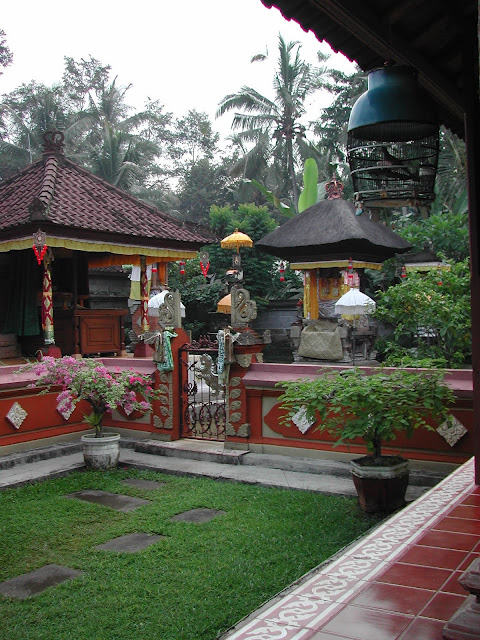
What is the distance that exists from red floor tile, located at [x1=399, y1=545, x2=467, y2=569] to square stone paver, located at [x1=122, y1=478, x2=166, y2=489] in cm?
393

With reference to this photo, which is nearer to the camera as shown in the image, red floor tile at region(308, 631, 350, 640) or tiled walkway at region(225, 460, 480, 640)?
red floor tile at region(308, 631, 350, 640)

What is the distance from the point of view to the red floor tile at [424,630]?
2607 millimetres

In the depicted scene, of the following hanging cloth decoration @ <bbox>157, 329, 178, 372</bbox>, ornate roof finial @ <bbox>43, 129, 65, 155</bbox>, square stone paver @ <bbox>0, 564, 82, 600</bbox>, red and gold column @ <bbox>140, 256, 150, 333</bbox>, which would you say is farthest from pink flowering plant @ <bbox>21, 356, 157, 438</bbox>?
ornate roof finial @ <bbox>43, 129, 65, 155</bbox>

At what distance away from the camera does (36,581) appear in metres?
4.59

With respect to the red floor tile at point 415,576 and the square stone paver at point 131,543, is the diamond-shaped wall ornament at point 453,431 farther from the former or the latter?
the red floor tile at point 415,576

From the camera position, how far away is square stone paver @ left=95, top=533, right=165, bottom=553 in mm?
5180

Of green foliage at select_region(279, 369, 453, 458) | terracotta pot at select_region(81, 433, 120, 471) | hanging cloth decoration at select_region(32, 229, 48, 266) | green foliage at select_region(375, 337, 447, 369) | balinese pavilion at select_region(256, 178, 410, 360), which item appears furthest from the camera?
balinese pavilion at select_region(256, 178, 410, 360)

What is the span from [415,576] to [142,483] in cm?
447

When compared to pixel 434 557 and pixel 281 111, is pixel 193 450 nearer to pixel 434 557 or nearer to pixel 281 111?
pixel 434 557

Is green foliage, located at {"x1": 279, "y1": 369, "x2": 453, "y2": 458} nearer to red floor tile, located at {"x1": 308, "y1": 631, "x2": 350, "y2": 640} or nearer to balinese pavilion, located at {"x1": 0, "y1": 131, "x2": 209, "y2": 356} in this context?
red floor tile, located at {"x1": 308, "y1": 631, "x2": 350, "y2": 640}

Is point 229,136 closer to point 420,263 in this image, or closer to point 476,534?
point 420,263

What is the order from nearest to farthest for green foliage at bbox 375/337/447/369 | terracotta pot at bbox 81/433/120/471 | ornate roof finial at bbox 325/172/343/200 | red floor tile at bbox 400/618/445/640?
red floor tile at bbox 400/618/445/640 < green foliage at bbox 375/337/447/369 < terracotta pot at bbox 81/433/120/471 < ornate roof finial at bbox 325/172/343/200

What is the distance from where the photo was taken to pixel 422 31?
13.2ft

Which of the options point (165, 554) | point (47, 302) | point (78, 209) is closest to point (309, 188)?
point (78, 209)
